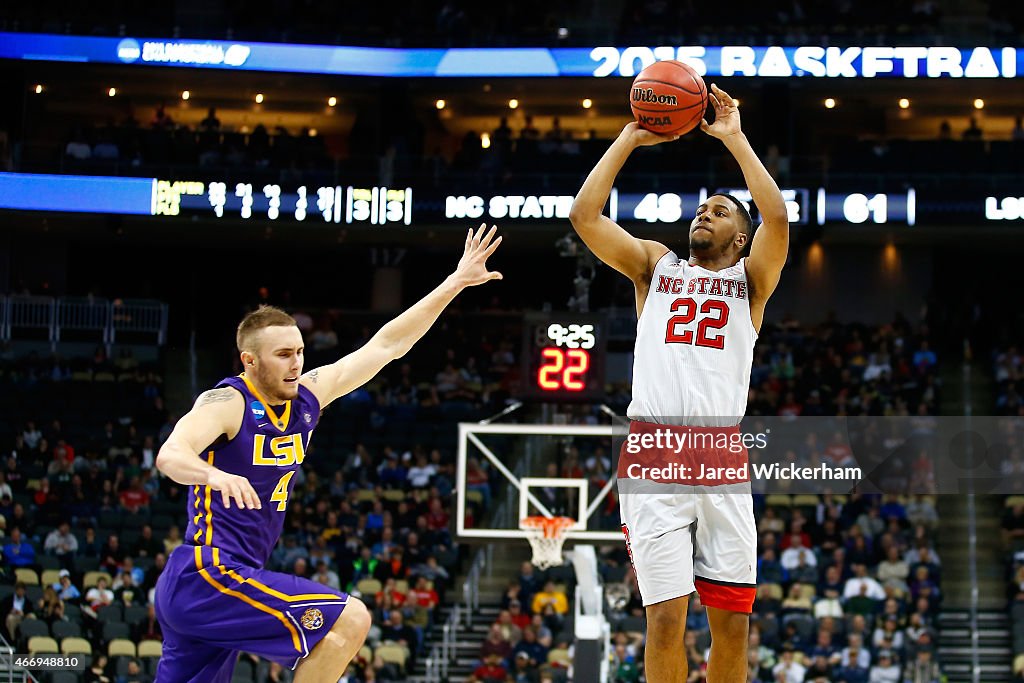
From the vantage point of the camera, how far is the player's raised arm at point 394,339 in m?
6.96

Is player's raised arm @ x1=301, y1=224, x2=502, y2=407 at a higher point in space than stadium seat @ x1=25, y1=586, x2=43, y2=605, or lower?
higher

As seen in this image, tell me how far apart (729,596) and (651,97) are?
97.6 inches

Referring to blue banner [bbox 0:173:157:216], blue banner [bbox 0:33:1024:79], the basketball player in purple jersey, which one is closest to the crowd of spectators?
blue banner [bbox 0:173:157:216]

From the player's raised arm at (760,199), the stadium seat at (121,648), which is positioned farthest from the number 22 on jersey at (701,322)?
the stadium seat at (121,648)

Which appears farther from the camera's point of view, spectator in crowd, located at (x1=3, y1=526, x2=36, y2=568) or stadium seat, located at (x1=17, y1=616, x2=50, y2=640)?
spectator in crowd, located at (x1=3, y1=526, x2=36, y2=568)

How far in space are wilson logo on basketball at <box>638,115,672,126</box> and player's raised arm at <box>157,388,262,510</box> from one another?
247cm

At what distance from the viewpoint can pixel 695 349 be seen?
7391 mm

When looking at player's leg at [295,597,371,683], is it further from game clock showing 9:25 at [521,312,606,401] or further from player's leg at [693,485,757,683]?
game clock showing 9:25 at [521,312,606,401]

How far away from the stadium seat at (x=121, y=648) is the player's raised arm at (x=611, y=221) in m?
13.1

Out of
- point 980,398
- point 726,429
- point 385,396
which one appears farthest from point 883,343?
point 726,429

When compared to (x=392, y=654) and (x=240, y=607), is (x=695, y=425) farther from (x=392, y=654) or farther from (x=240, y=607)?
(x=392, y=654)

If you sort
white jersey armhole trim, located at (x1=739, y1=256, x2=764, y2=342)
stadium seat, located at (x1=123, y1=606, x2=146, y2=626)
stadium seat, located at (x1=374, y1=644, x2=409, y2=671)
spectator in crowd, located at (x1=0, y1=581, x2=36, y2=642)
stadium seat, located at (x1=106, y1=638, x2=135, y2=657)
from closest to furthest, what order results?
white jersey armhole trim, located at (x1=739, y1=256, x2=764, y2=342), stadium seat, located at (x1=106, y1=638, x2=135, y2=657), stadium seat, located at (x1=374, y1=644, x2=409, y2=671), spectator in crowd, located at (x1=0, y1=581, x2=36, y2=642), stadium seat, located at (x1=123, y1=606, x2=146, y2=626)

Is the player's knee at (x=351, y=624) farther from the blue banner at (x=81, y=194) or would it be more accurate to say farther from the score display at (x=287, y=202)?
the blue banner at (x=81, y=194)

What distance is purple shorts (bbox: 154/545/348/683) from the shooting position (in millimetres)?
Answer: 6289
